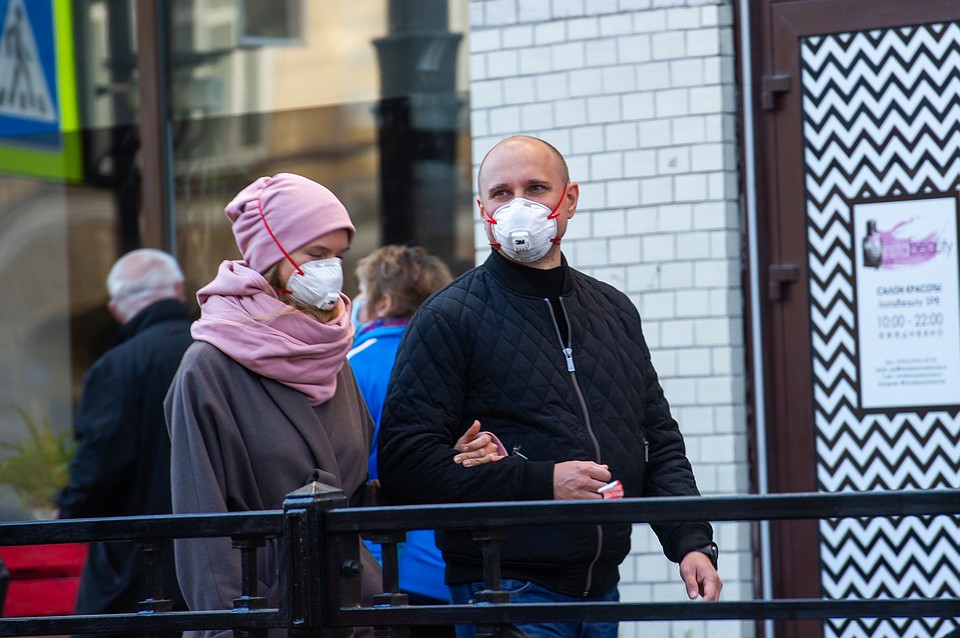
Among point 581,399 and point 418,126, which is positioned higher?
point 418,126

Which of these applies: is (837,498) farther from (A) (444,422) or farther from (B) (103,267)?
(B) (103,267)

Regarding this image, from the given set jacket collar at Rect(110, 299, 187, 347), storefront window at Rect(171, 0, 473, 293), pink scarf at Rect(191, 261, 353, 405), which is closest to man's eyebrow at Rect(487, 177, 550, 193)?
pink scarf at Rect(191, 261, 353, 405)

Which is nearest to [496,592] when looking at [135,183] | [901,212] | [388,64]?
[901,212]

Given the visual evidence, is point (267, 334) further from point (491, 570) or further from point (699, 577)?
point (699, 577)

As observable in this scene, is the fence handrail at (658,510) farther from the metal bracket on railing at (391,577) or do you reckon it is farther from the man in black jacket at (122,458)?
the man in black jacket at (122,458)

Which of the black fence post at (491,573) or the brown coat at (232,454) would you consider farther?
the brown coat at (232,454)

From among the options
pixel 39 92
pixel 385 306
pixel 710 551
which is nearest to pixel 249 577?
pixel 710 551

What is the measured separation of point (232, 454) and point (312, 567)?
0.34 meters

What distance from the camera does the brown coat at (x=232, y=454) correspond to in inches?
117

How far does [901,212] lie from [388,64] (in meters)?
2.47

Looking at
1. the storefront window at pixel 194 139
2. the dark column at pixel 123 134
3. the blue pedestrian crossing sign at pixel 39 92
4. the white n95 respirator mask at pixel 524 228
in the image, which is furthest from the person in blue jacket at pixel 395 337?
the blue pedestrian crossing sign at pixel 39 92

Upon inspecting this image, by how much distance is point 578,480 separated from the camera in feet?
10.4

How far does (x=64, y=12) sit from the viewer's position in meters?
7.07

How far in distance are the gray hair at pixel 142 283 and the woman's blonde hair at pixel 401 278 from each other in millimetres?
984
